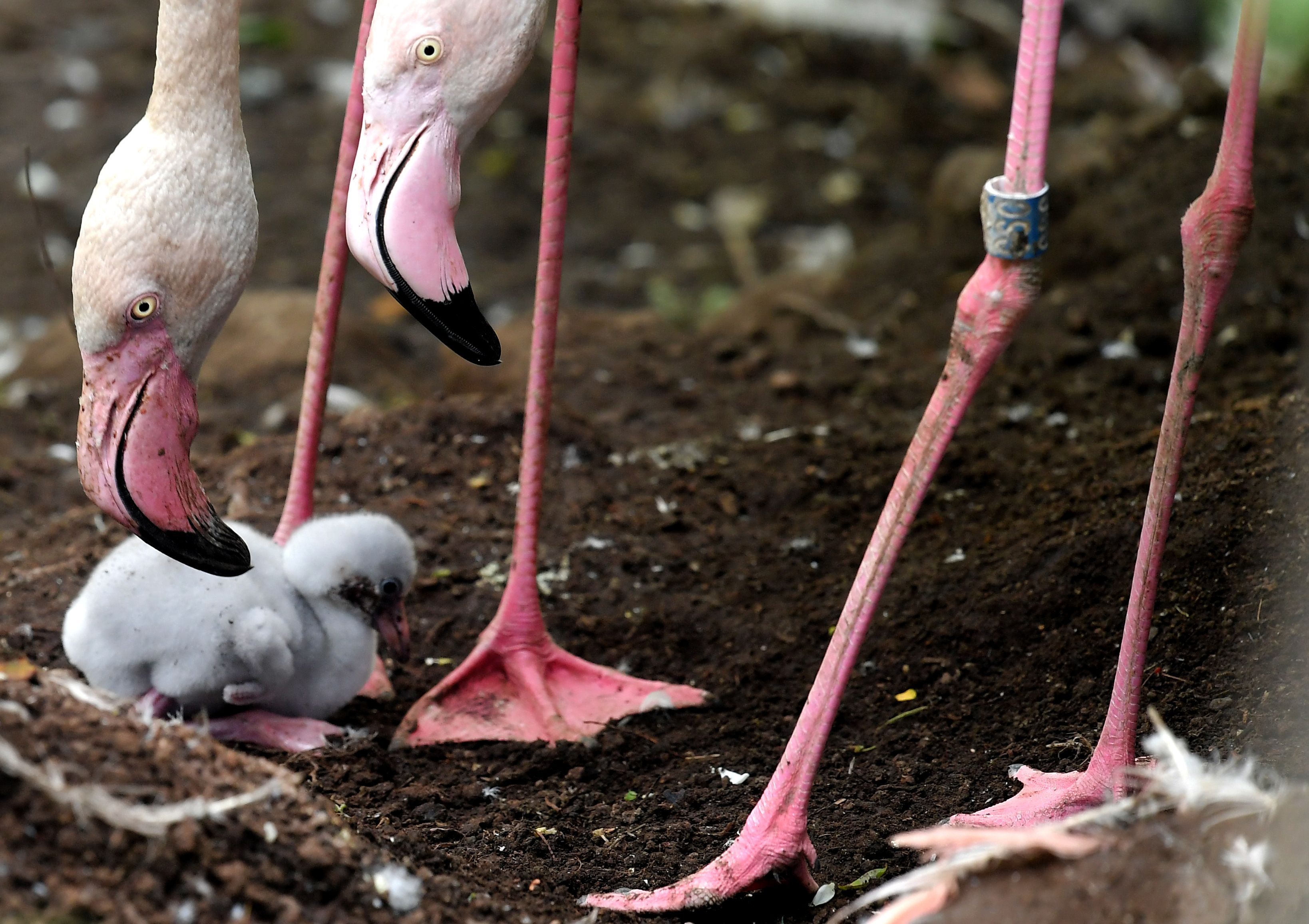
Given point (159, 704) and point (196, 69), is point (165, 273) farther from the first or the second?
point (159, 704)

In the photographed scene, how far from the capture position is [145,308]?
230 centimetres

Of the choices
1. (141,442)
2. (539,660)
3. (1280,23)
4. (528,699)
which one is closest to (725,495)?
(539,660)

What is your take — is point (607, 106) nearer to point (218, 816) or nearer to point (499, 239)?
point (499, 239)

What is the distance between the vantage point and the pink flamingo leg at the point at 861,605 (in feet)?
6.88

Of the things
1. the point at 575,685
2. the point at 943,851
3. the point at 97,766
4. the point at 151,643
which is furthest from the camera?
the point at 575,685

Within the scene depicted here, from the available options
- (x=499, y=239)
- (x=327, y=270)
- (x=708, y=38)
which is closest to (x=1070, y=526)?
(x=327, y=270)

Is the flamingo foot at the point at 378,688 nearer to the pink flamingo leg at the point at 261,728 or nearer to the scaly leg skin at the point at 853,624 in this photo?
the pink flamingo leg at the point at 261,728

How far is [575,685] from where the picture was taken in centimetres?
299

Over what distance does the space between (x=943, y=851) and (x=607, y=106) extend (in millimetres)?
6223

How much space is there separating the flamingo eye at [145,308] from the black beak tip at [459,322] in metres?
0.41

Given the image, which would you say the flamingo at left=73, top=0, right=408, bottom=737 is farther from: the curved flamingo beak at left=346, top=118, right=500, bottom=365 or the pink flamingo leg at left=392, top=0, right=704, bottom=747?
the pink flamingo leg at left=392, top=0, right=704, bottom=747

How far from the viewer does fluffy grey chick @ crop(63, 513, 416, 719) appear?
269 cm

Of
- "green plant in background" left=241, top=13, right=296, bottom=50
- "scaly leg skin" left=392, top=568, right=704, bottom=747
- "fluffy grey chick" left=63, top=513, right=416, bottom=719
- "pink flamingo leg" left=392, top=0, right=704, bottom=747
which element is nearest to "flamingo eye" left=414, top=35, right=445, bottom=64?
"pink flamingo leg" left=392, top=0, right=704, bottom=747

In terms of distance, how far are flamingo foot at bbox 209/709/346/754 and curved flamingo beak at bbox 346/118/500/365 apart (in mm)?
946
